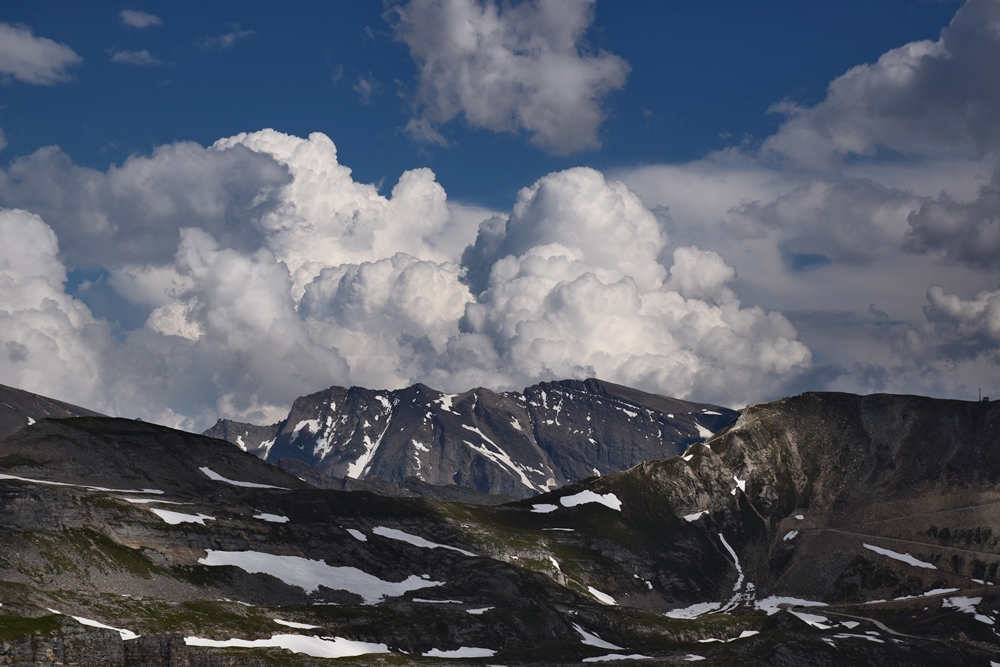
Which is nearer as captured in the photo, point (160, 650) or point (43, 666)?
point (43, 666)

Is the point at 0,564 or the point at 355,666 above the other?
the point at 0,564

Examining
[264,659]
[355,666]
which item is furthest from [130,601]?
[355,666]

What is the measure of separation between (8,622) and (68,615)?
42.6 feet

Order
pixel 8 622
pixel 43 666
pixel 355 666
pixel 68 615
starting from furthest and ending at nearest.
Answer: pixel 355 666 → pixel 68 615 → pixel 8 622 → pixel 43 666

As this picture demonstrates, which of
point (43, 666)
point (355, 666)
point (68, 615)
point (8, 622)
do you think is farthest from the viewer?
point (355, 666)

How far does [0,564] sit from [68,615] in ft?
107

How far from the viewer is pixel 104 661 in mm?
162750

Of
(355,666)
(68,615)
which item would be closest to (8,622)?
(68,615)

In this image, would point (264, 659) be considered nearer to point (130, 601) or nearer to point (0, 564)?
point (130, 601)

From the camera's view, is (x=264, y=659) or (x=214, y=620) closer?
(x=264, y=659)

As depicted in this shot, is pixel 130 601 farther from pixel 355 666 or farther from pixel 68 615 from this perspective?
pixel 355 666

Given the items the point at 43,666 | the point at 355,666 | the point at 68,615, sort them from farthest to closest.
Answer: the point at 355,666 → the point at 68,615 → the point at 43,666

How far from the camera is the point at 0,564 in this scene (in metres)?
199

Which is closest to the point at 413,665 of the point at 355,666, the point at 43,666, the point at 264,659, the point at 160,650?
the point at 355,666
